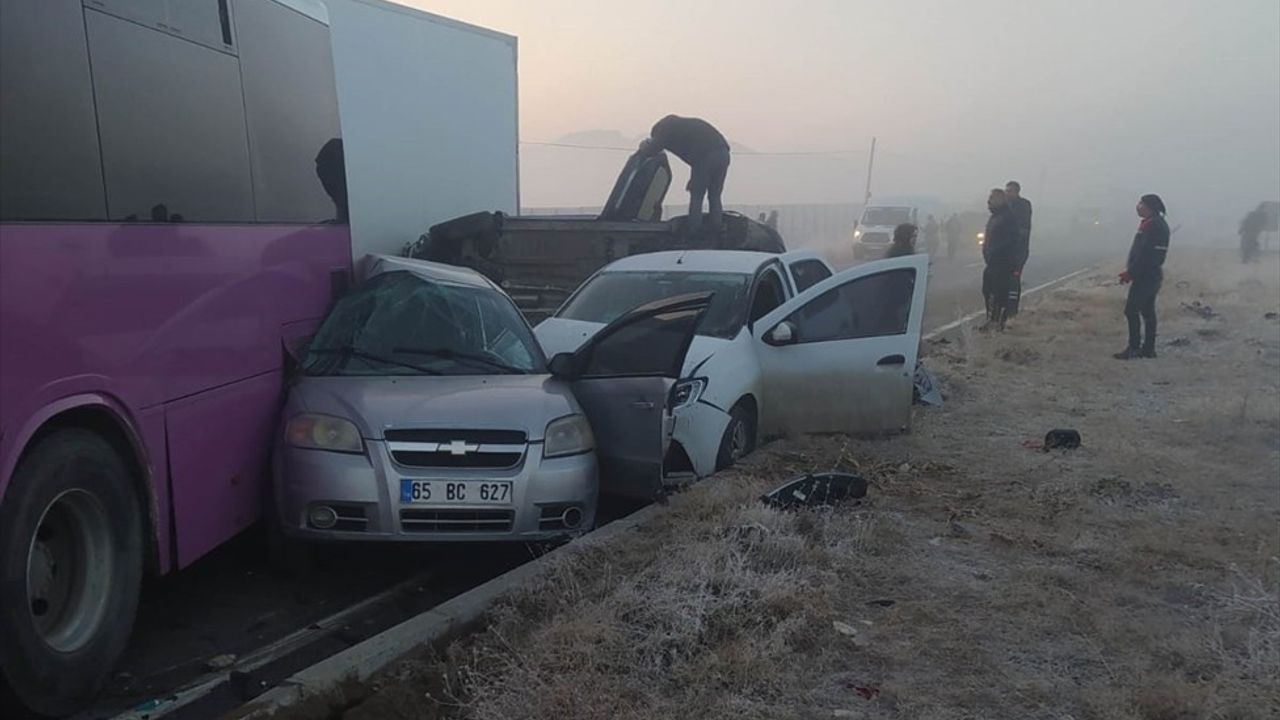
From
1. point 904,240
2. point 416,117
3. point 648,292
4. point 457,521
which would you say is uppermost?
point 416,117

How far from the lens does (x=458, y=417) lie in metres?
5.29

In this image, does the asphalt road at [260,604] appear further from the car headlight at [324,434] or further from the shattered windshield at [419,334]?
the shattered windshield at [419,334]

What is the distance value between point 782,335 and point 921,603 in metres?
3.35

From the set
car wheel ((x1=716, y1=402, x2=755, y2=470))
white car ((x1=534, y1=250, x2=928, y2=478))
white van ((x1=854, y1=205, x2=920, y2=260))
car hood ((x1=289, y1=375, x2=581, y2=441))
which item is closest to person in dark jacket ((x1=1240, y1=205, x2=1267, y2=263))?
white van ((x1=854, y1=205, x2=920, y2=260))

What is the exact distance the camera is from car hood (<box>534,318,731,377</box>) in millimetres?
7133

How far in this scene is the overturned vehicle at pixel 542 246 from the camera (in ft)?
39.1

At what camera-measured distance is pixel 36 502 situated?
3506 mm

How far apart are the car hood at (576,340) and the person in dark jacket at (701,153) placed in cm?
456

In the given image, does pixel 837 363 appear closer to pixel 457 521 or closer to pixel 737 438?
pixel 737 438

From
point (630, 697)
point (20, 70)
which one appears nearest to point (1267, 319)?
point (630, 697)

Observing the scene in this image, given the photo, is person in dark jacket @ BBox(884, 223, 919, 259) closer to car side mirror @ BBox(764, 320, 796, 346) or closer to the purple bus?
car side mirror @ BBox(764, 320, 796, 346)

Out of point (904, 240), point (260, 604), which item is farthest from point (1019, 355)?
point (260, 604)

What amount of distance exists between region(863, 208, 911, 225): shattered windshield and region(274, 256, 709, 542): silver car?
98.4 feet

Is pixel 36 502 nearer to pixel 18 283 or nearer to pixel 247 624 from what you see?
pixel 18 283
